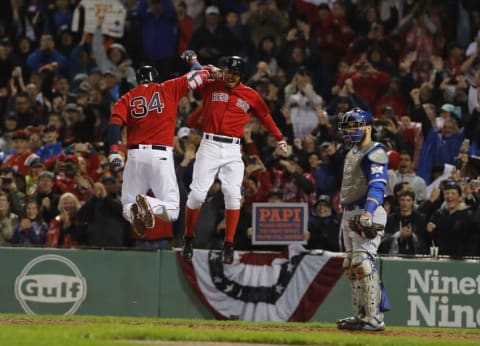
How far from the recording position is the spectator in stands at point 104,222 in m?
19.0

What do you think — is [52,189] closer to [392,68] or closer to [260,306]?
[260,306]

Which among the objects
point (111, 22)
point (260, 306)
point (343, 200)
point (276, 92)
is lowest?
point (260, 306)

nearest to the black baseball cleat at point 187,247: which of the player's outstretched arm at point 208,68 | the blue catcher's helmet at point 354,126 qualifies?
the player's outstretched arm at point 208,68

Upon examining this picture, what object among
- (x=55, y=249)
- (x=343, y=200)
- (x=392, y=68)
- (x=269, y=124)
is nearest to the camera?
(x=343, y=200)

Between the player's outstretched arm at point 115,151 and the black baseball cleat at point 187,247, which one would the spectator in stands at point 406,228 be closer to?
the black baseball cleat at point 187,247

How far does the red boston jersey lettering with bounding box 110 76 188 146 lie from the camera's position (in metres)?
16.0

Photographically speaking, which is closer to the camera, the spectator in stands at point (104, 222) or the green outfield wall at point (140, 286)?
the green outfield wall at point (140, 286)

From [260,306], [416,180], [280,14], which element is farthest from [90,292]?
[280,14]

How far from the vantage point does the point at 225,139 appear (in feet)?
53.3

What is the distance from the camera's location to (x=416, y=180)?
19750mm

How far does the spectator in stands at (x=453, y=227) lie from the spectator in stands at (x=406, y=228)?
0.44 feet

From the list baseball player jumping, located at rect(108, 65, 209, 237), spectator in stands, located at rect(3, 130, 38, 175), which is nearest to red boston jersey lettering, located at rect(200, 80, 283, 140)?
baseball player jumping, located at rect(108, 65, 209, 237)

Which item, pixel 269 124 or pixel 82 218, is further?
pixel 82 218

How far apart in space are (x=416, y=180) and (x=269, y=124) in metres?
4.08
